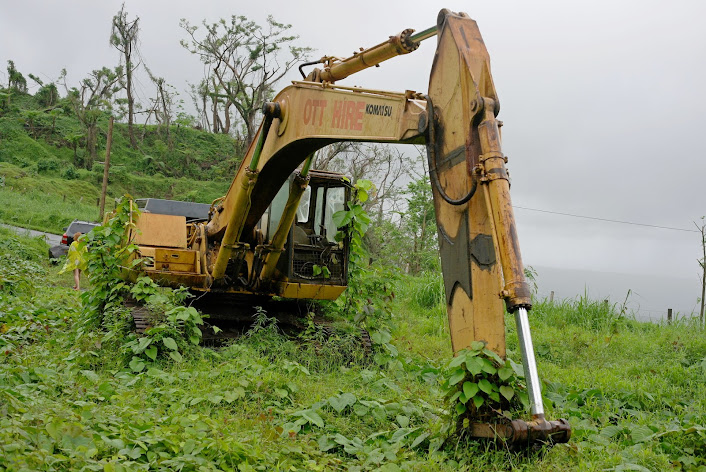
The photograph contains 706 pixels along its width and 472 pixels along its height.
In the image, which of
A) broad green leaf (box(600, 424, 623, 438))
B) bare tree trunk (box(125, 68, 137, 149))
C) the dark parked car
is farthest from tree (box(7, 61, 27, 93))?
broad green leaf (box(600, 424, 623, 438))

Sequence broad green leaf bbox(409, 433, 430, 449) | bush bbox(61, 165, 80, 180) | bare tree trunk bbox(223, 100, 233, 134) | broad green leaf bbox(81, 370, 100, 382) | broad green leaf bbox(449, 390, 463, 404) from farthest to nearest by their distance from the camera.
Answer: bare tree trunk bbox(223, 100, 233, 134)
bush bbox(61, 165, 80, 180)
broad green leaf bbox(81, 370, 100, 382)
broad green leaf bbox(409, 433, 430, 449)
broad green leaf bbox(449, 390, 463, 404)

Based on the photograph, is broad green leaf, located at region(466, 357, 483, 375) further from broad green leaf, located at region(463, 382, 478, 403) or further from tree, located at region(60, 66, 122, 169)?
tree, located at region(60, 66, 122, 169)

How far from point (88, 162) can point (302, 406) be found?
39265 millimetres

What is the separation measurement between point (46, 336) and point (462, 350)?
20.7 feet

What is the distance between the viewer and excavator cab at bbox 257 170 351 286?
29.1 feet

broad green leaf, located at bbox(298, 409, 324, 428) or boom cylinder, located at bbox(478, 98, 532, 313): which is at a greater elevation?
boom cylinder, located at bbox(478, 98, 532, 313)

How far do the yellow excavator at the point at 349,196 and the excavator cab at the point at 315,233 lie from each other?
0.05 ft

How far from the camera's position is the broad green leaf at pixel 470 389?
425 centimetres

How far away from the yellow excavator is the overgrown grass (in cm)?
77

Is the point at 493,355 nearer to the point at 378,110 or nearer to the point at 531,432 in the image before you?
the point at 531,432

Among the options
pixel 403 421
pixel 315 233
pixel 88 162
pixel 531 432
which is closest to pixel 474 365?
pixel 531 432

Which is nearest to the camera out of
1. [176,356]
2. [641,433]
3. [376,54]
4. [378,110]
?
[641,433]

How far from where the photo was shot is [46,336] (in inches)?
→ 339

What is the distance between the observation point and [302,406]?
5.79m
